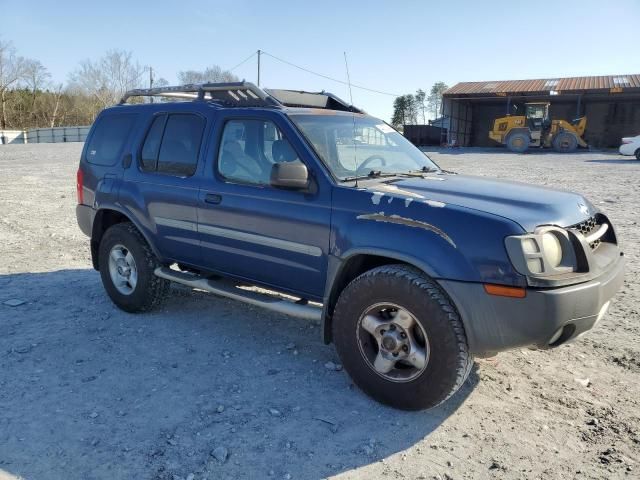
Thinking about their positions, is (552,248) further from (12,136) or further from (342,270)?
(12,136)

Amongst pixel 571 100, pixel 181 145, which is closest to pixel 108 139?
pixel 181 145

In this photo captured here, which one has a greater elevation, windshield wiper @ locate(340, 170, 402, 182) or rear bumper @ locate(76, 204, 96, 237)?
windshield wiper @ locate(340, 170, 402, 182)

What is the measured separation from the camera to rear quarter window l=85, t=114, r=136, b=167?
5.19 metres

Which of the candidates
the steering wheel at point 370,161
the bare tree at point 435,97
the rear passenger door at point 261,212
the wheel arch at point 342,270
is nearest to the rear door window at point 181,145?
the rear passenger door at point 261,212

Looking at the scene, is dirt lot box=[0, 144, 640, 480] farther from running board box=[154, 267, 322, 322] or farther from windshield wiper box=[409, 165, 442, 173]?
windshield wiper box=[409, 165, 442, 173]

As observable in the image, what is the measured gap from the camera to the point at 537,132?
30.5m

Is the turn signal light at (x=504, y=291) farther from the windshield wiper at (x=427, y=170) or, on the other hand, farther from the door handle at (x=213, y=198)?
the door handle at (x=213, y=198)

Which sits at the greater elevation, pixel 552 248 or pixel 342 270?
pixel 552 248

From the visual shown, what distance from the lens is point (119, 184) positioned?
5.06m

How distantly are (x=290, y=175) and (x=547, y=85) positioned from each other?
127 feet

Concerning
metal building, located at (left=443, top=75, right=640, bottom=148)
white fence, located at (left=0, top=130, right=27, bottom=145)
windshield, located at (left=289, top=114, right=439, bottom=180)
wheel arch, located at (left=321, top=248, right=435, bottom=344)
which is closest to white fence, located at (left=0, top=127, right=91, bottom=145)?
white fence, located at (left=0, top=130, right=27, bottom=145)

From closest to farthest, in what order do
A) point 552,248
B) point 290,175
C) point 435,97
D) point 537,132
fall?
point 552,248 → point 290,175 → point 537,132 → point 435,97

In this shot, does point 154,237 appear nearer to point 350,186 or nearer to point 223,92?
point 223,92

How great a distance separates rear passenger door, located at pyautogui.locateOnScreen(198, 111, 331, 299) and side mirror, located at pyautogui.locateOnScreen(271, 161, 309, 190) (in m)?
0.12
